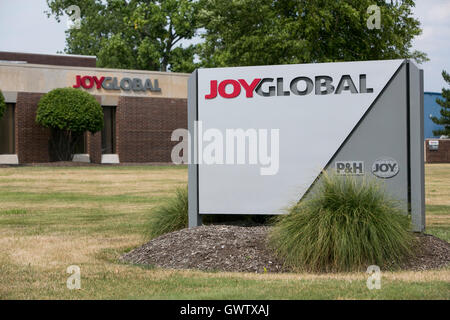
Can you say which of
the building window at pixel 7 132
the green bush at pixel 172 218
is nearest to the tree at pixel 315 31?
the green bush at pixel 172 218

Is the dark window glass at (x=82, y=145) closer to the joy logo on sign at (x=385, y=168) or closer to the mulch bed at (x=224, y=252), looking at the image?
the mulch bed at (x=224, y=252)

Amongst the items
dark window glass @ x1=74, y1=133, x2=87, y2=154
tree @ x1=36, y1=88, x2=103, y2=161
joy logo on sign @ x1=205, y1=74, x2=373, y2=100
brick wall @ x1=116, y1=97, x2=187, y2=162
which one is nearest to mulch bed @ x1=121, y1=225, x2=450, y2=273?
joy logo on sign @ x1=205, y1=74, x2=373, y2=100

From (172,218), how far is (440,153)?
49973 millimetres

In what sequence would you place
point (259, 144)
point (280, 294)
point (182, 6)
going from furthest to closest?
1. point (182, 6)
2. point (259, 144)
3. point (280, 294)

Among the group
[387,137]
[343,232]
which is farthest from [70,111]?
[343,232]

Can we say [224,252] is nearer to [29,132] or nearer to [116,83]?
[29,132]

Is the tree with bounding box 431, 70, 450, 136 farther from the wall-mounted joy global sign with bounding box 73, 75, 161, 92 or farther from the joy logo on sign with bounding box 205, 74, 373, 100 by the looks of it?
the joy logo on sign with bounding box 205, 74, 373, 100

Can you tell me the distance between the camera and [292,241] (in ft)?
25.7

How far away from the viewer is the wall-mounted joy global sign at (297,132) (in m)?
8.87

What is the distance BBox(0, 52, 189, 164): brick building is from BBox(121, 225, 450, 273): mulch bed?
2997 cm
